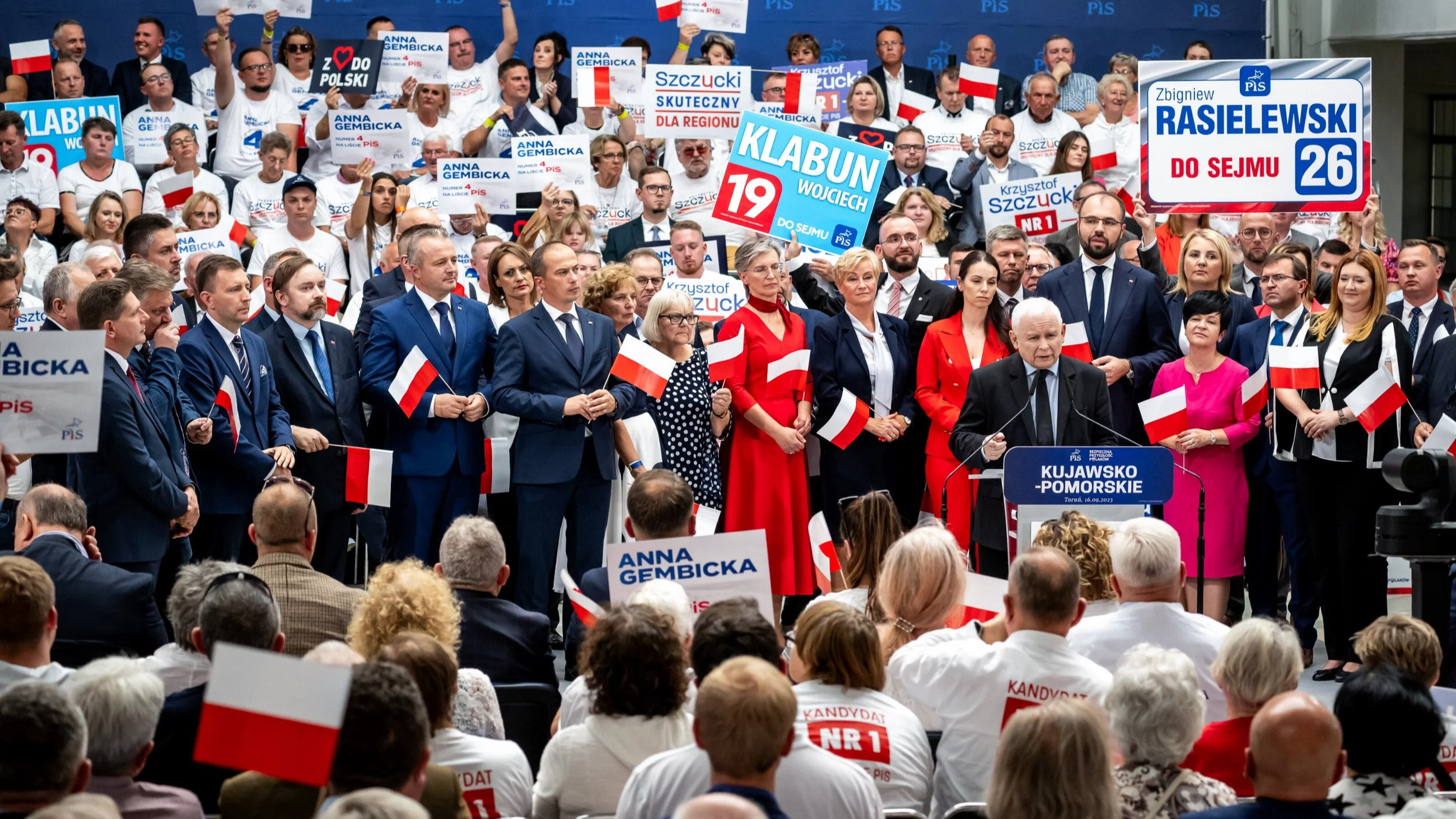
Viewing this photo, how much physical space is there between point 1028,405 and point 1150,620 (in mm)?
2413

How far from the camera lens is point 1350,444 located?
6.89m

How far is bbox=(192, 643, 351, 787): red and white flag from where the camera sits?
101 inches

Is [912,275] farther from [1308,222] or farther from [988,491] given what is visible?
[1308,222]

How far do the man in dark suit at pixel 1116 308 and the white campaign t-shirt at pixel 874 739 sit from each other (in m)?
4.17

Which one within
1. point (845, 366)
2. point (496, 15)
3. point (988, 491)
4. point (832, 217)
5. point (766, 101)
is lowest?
point (988, 491)

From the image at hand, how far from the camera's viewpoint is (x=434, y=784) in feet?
9.72

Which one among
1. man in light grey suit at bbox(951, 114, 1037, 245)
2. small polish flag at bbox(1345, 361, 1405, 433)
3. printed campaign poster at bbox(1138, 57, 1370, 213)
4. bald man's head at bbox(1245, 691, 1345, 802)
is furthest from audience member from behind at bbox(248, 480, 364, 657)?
man in light grey suit at bbox(951, 114, 1037, 245)

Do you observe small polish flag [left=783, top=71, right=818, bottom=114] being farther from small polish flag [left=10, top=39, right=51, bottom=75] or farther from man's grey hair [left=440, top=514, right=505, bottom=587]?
man's grey hair [left=440, top=514, right=505, bottom=587]

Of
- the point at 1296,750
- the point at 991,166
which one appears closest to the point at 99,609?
the point at 1296,750

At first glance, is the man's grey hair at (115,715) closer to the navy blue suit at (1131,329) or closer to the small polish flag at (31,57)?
the navy blue suit at (1131,329)

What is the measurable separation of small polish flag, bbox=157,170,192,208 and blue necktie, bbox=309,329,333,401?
11.1ft

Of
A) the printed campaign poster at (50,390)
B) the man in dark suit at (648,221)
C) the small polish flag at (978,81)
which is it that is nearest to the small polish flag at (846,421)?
the man in dark suit at (648,221)

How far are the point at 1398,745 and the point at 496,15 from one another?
1201cm

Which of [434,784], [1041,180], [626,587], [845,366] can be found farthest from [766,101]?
[434,784]
